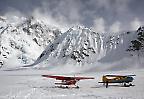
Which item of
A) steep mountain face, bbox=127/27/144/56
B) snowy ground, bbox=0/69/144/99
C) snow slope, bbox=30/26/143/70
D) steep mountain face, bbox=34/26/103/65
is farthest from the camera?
steep mountain face, bbox=34/26/103/65

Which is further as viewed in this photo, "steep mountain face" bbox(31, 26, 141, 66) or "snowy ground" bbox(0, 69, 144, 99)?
"steep mountain face" bbox(31, 26, 141, 66)

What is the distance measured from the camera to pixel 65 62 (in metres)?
159

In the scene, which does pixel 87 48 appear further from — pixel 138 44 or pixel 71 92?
pixel 71 92

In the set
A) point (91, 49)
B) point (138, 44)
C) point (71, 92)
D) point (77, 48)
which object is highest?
point (77, 48)

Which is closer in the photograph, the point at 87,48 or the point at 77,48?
the point at 87,48

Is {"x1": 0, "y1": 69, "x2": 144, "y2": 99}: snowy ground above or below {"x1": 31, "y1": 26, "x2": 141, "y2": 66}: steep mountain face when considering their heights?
below

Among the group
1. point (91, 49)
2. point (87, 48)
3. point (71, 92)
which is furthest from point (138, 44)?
point (71, 92)

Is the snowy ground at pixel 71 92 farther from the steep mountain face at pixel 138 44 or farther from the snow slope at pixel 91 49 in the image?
the steep mountain face at pixel 138 44

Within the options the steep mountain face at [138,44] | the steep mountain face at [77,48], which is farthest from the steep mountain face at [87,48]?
the steep mountain face at [138,44]

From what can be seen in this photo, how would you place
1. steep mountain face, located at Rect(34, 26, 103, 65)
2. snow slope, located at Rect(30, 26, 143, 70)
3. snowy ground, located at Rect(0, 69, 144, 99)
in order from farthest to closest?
steep mountain face, located at Rect(34, 26, 103, 65) < snow slope, located at Rect(30, 26, 143, 70) < snowy ground, located at Rect(0, 69, 144, 99)

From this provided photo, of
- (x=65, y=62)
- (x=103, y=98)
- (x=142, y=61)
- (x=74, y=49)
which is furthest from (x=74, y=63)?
(x=103, y=98)

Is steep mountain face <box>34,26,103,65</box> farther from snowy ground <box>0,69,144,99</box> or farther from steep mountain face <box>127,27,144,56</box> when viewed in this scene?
snowy ground <box>0,69,144,99</box>

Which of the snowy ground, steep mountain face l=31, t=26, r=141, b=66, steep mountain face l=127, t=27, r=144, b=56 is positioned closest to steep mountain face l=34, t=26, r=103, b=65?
steep mountain face l=31, t=26, r=141, b=66

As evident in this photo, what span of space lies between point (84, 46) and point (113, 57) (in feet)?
106
